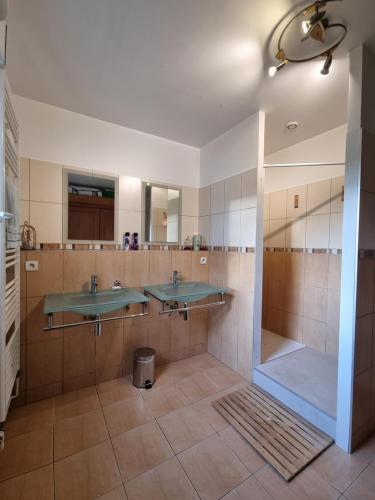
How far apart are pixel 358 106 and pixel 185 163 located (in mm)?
1647

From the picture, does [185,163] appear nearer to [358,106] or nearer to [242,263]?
[242,263]

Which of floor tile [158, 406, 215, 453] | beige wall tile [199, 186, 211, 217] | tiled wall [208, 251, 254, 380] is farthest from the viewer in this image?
beige wall tile [199, 186, 211, 217]

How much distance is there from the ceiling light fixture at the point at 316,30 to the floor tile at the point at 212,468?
96.5 inches

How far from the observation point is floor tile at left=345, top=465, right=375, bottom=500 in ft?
3.84

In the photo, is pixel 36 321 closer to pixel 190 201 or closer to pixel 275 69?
pixel 190 201

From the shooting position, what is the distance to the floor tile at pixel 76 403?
1728mm

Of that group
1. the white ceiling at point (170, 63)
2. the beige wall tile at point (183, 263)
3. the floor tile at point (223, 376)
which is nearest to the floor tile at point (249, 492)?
the floor tile at point (223, 376)

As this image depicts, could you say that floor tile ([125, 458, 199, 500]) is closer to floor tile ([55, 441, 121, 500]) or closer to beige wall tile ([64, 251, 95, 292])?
floor tile ([55, 441, 121, 500])

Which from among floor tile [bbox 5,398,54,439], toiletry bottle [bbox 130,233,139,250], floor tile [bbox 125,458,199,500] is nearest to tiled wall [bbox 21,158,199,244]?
toiletry bottle [bbox 130,233,139,250]

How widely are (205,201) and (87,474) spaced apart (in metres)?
2.42

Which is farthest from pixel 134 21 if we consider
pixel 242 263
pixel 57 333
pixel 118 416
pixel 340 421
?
pixel 340 421

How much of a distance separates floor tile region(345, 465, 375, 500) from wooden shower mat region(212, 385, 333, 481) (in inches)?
7.7

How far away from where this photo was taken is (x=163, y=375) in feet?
7.25

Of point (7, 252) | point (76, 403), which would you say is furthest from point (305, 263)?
point (7, 252)
